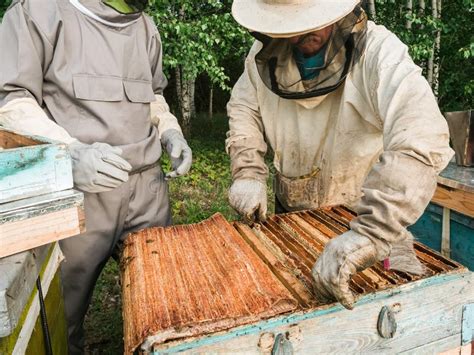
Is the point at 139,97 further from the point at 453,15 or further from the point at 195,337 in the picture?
the point at 453,15

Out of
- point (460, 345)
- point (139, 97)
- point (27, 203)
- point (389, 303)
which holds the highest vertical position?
point (139, 97)

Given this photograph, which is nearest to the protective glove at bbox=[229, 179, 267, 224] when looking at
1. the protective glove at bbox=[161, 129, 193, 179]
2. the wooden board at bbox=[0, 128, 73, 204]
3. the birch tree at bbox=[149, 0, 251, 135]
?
the protective glove at bbox=[161, 129, 193, 179]

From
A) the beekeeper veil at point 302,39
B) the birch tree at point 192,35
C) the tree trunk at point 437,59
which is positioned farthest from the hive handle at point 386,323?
the tree trunk at point 437,59

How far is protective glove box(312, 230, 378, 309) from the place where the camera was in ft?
3.77

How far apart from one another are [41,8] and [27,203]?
1046mm

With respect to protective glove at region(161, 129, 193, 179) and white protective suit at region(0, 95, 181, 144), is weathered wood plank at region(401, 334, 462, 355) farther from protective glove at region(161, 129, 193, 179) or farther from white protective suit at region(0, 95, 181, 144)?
white protective suit at region(0, 95, 181, 144)

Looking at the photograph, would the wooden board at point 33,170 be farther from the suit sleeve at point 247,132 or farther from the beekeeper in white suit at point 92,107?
the suit sleeve at point 247,132

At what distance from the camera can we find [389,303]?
1237 mm

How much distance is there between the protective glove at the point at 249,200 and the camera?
1828 mm

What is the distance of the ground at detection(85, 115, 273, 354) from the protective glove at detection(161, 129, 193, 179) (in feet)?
4.46

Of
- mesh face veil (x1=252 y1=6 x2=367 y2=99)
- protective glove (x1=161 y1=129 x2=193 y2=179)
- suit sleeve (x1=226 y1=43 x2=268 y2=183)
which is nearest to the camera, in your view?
mesh face veil (x1=252 y1=6 x2=367 y2=99)

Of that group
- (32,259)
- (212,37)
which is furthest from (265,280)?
(212,37)

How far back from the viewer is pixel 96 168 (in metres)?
1.54

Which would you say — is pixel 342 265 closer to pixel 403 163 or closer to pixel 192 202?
pixel 403 163
